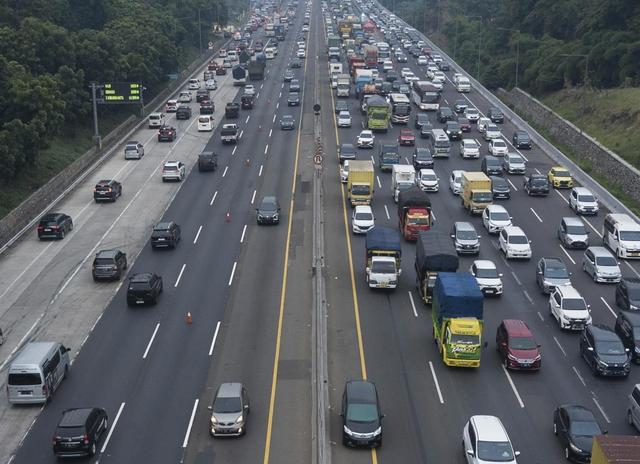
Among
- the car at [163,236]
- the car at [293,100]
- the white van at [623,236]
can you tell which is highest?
the white van at [623,236]

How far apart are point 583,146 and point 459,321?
50330 millimetres

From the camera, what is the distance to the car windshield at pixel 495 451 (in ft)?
108

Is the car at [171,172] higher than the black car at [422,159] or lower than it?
lower

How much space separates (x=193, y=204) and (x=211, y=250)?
12.1m

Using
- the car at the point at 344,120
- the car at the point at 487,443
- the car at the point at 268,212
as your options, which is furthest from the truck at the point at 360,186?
the car at the point at 487,443

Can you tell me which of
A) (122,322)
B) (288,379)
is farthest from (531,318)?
(122,322)

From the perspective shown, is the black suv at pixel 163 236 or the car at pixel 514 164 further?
the car at pixel 514 164

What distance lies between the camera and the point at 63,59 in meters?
95.7

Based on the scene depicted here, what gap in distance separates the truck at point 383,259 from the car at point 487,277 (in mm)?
4458

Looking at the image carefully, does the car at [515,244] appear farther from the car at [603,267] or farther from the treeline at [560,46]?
the treeline at [560,46]

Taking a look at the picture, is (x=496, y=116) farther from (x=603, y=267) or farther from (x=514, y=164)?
(x=603, y=267)

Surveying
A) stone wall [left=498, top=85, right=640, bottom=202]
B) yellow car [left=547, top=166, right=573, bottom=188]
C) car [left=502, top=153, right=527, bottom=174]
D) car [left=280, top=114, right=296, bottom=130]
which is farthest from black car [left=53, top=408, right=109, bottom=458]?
car [left=280, top=114, right=296, bottom=130]

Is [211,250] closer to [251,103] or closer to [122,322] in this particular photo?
[122,322]

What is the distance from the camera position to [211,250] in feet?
203
